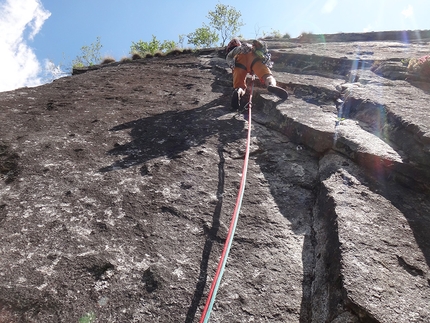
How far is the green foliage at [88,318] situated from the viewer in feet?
5.75

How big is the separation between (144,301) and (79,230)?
752 millimetres

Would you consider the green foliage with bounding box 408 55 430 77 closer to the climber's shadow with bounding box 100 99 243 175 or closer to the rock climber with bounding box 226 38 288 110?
the rock climber with bounding box 226 38 288 110

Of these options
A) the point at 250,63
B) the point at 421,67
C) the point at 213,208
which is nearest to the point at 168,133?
the point at 213,208

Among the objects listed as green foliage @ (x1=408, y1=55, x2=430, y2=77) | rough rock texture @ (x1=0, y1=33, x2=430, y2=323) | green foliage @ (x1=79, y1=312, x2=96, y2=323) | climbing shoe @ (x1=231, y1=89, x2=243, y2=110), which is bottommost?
green foliage @ (x1=79, y1=312, x2=96, y2=323)

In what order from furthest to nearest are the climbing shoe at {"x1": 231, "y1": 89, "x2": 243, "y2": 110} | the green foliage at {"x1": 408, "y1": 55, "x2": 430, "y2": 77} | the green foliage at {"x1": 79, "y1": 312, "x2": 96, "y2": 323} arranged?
the green foliage at {"x1": 408, "y1": 55, "x2": 430, "y2": 77} < the climbing shoe at {"x1": 231, "y1": 89, "x2": 243, "y2": 110} < the green foliage at {"x1": 79, "y1": 312, "x2": 96, "y2": 323}

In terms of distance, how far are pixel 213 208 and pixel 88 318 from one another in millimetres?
1241

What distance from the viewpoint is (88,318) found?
1.77m

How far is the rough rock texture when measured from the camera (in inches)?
75.0

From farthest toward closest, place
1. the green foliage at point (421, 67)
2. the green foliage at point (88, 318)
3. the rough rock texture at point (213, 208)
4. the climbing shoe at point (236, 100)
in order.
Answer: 1. the green foliage at point (421, 67)
2. the climbing shoe at point (236, 100)
3. the rough rock texture at point (213, 208)
4. the green foliage at point (88, 318)

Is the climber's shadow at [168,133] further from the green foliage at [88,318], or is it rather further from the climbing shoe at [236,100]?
the green foliage at [88,318]

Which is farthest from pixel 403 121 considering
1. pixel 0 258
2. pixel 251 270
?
pixel 0 258

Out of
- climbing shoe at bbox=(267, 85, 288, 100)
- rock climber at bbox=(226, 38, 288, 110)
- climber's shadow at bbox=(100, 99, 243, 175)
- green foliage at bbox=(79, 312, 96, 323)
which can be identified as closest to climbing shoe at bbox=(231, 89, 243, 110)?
climber's shadow at bbox=(100, 99, 243, 175)

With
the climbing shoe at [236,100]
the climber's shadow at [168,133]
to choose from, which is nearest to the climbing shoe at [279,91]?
the climbing shoe at [236,100]

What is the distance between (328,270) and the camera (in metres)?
2.10
